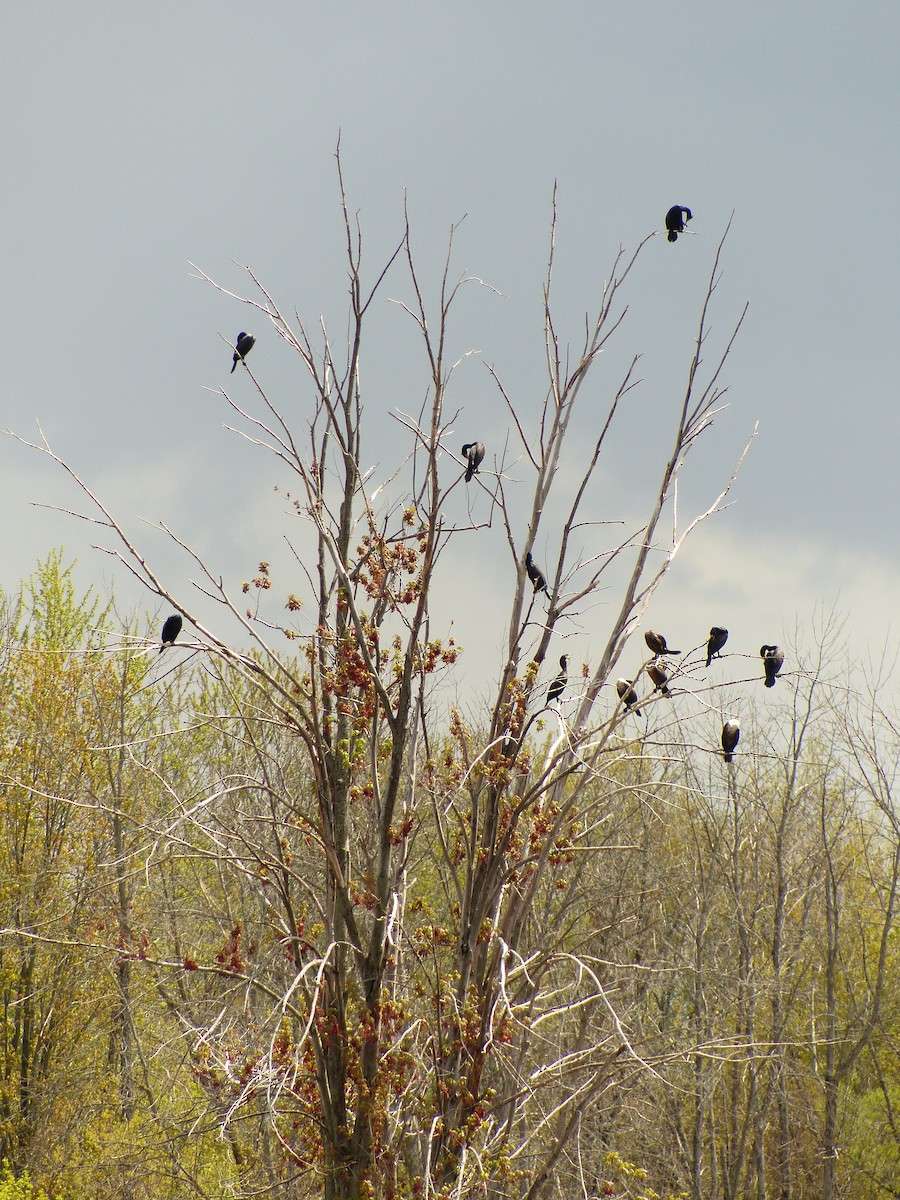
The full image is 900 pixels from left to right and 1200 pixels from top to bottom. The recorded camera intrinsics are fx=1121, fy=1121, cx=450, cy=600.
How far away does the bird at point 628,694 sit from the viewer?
3.14 metres

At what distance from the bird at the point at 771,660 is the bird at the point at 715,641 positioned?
0.14m

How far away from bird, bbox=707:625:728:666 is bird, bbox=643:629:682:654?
0.15 m

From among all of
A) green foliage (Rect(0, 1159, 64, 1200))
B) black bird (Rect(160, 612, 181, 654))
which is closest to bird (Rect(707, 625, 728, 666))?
black bird (Rect(160, 612, 181, 654))

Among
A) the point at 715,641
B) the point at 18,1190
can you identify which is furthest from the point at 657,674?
the point at 18,1190

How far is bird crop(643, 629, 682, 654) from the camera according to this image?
3.81 metres

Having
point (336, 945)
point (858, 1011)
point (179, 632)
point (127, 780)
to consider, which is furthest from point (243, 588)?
point (858, 1011)

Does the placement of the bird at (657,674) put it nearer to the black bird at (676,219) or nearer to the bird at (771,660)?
the bird at (771,660)

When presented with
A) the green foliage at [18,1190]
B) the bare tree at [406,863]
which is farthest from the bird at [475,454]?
the green foliage at [18,1190]

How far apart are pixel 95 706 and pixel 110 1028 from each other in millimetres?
4124

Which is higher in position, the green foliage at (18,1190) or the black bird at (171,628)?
the black bird at (171,628)

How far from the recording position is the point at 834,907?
13.9m

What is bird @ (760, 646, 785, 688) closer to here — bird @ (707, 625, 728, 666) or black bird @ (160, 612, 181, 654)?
bird @ (707, 625, 728, 666)

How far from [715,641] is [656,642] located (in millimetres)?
221

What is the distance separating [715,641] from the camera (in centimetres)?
366
